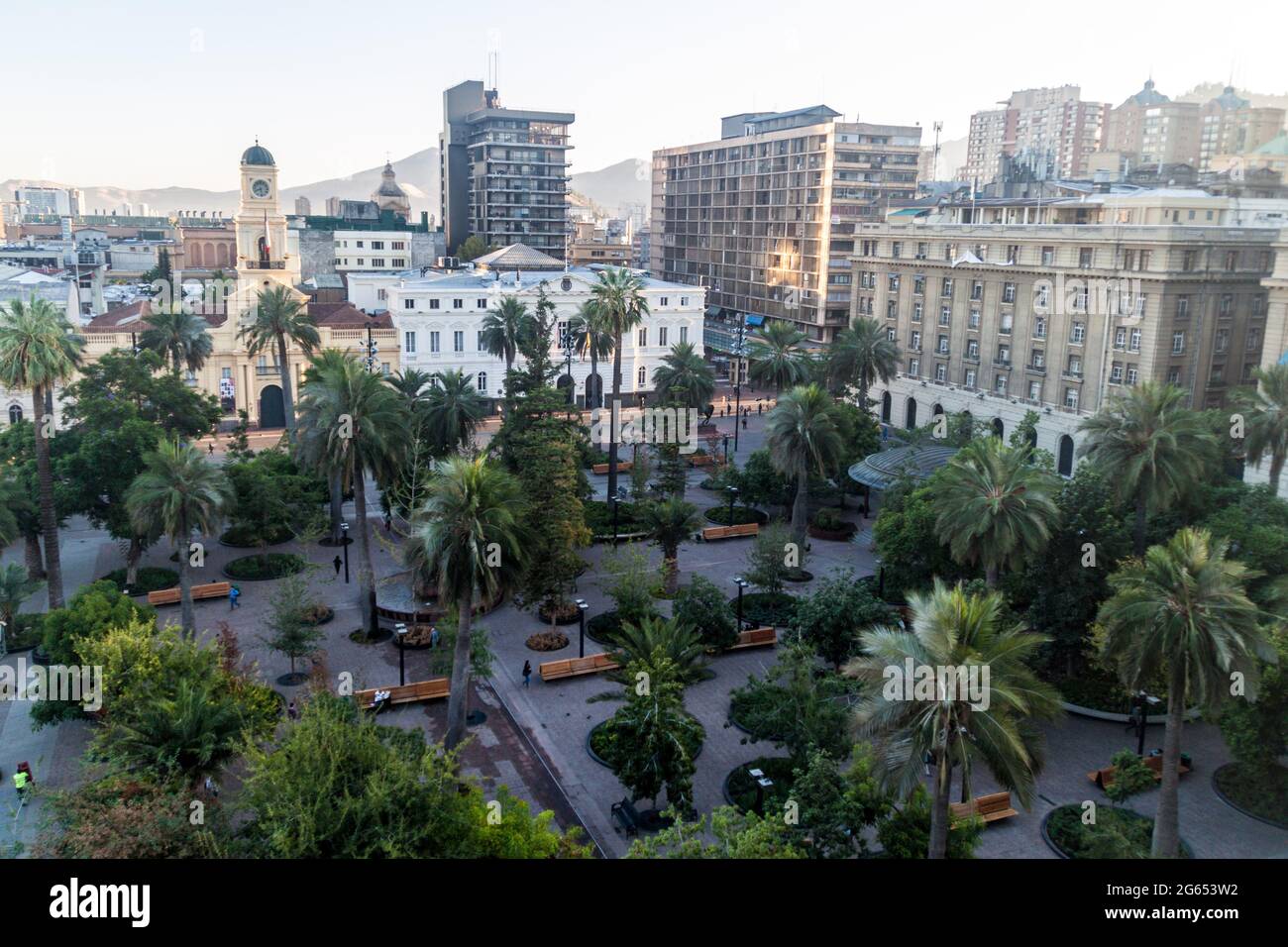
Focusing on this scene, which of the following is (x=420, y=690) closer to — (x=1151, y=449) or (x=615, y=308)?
(x=1151, y=449)

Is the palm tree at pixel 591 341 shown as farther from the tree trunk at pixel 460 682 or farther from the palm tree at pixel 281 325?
the tree trunk at pixel 460 682

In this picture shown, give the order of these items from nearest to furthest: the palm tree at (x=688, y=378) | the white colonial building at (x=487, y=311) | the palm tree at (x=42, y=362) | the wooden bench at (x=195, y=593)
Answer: the palm tree at (x=42, y=362)
the wooden bench at (x=195, y=593)
the palm tree at (x=688, y=378)
the white colonial building at (x=487, y=311)

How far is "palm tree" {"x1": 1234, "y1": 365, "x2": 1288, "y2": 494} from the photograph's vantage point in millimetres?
36281

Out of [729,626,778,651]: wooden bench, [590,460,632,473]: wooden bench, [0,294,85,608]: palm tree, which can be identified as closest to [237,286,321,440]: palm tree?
[0,294,85,608]: palm tree

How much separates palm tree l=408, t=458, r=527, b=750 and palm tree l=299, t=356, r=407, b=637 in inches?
335

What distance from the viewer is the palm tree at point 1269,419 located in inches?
1428

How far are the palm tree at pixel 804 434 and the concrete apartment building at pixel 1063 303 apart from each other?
84.4 ft

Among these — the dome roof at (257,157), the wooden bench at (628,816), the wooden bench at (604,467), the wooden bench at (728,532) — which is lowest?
the wooden bench at (628,816)

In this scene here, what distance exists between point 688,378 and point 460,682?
3607 cm

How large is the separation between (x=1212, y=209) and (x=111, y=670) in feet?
229

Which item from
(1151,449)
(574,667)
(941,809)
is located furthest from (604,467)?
(941,809)

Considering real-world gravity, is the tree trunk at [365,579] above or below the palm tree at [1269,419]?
below

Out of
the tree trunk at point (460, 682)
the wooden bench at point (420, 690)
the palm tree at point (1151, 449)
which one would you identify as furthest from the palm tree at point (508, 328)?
the palm tree at point (1151, 449)

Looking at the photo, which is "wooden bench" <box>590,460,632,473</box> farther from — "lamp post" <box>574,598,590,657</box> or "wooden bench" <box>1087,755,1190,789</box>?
"wooden bench" <box>1087,755,1190,789</box>
